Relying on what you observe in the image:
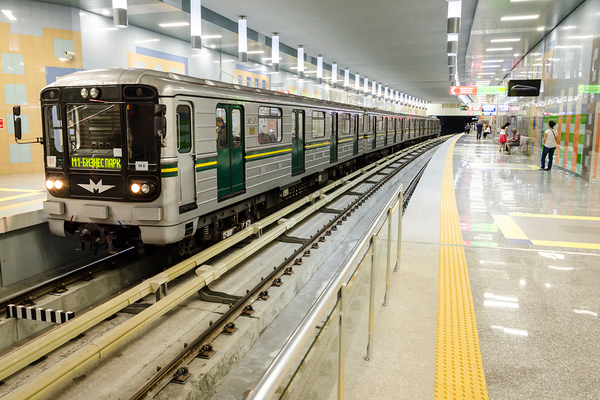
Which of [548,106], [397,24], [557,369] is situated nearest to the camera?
[557,369]

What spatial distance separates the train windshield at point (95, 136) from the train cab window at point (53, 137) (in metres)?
0.15

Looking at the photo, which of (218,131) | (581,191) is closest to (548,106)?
(581,191)

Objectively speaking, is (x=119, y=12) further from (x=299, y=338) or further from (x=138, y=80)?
(x=299, y=338)

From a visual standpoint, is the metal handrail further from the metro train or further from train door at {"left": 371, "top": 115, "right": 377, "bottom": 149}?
train door at {"left": 371, "top": 115, "right": 377, "bottom": 149}

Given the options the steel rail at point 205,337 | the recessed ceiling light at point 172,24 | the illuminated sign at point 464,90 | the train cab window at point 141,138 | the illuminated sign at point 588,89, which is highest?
the recessed ceiling light at point 172,24

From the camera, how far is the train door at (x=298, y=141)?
10.5m

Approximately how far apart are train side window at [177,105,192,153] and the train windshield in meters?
0.71

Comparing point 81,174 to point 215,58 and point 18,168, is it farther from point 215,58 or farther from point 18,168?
point 215,58

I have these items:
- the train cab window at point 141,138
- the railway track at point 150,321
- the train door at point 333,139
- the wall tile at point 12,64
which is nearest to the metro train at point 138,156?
the train cab window at point 141,138

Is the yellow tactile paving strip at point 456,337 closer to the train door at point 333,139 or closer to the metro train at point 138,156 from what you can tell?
the metro train at point 138,156

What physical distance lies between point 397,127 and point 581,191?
14889 mm

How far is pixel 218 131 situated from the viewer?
7.00m

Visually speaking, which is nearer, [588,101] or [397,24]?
[588,101]

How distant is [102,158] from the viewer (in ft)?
19.1
